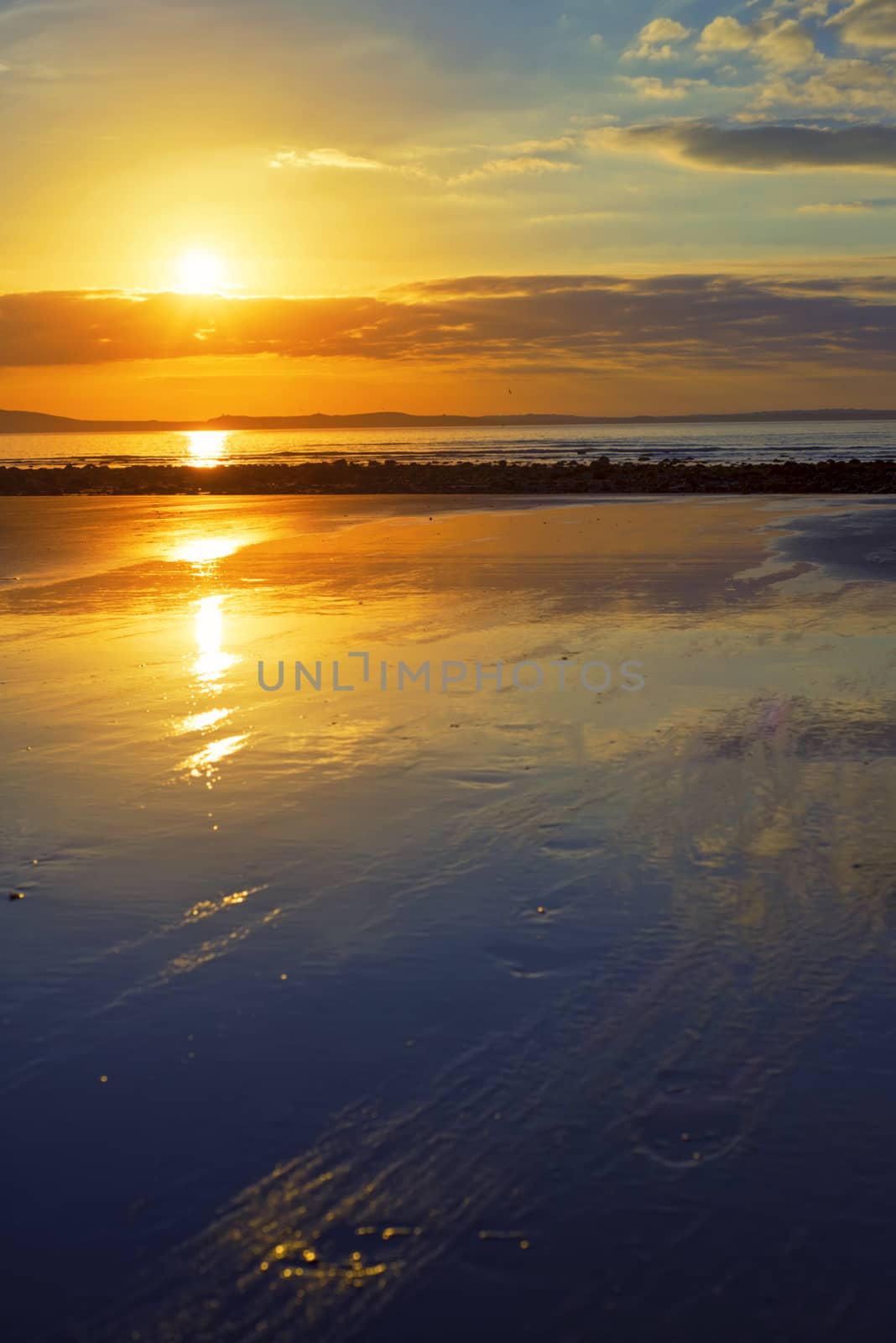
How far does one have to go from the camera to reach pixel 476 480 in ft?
144

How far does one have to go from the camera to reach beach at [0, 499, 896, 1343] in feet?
9.67

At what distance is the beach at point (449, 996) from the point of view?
2947 mm

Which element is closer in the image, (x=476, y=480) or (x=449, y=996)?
(x=449, y=996)

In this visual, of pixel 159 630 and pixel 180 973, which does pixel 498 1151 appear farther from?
pixel 159 630

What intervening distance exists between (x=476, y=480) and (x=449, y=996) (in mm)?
40447

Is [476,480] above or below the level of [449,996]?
above

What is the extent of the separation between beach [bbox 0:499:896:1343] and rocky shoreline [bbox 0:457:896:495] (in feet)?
94.6

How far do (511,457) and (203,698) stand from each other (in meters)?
67.7

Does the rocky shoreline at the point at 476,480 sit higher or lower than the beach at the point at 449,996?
higher

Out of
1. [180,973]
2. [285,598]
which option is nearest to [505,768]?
[180,973]

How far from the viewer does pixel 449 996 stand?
14.0ft

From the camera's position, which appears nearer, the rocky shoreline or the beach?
the beach

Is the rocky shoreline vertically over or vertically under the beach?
over

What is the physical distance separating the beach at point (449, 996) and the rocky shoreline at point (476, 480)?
28.8m
